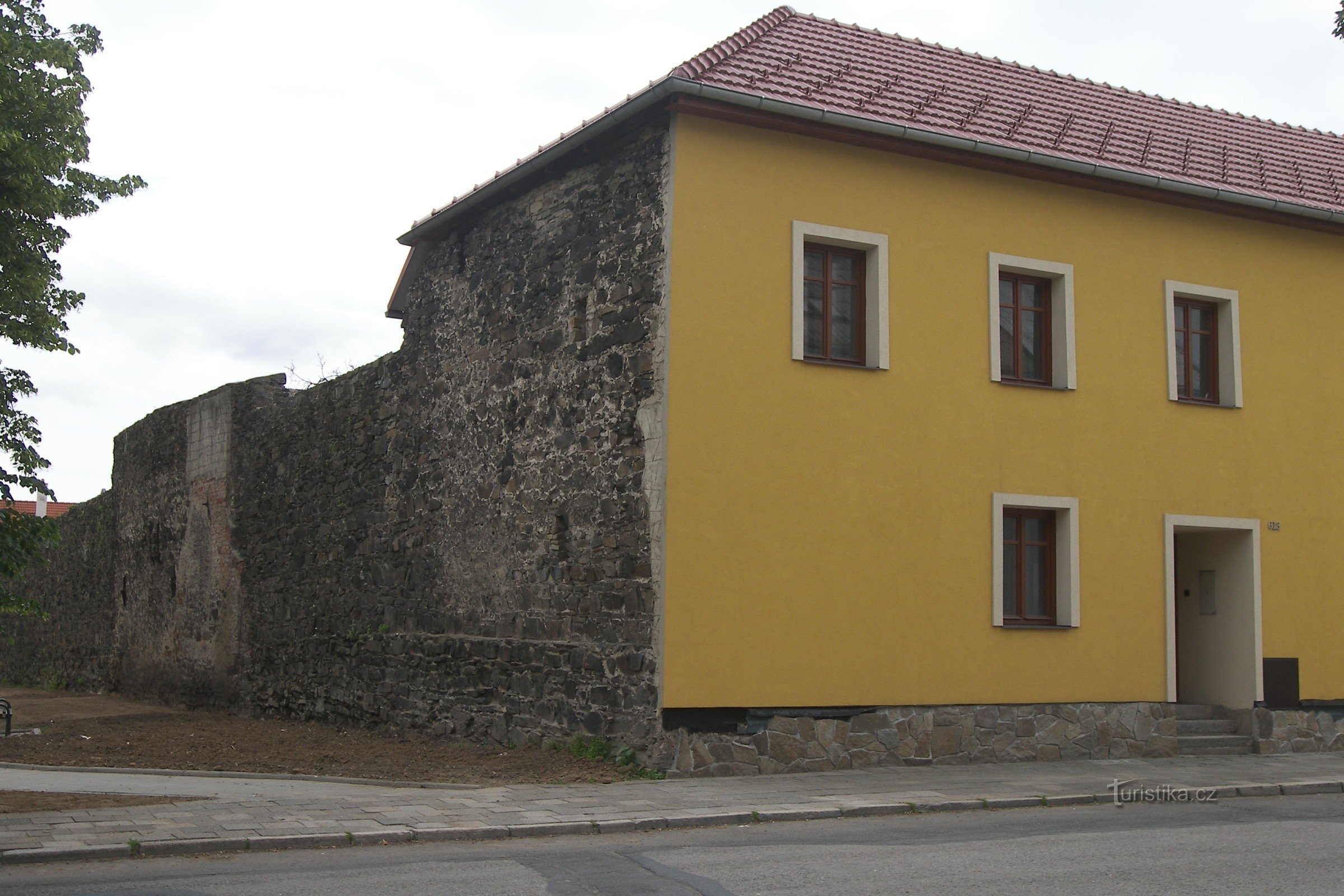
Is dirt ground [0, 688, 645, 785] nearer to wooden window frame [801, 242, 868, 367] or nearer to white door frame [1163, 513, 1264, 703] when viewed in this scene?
wooden window frame [801, 242, 868, 367]

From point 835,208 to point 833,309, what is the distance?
3.23 ft

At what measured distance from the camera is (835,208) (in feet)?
42.9

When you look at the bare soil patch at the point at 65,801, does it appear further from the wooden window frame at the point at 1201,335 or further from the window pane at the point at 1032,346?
the wooden window frame at the point at 1201,335

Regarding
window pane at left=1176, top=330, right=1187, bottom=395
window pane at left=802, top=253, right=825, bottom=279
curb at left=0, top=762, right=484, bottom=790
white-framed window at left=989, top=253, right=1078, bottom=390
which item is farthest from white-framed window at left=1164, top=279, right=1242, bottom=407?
curb at left=0, top=762, right=484, bottom=790

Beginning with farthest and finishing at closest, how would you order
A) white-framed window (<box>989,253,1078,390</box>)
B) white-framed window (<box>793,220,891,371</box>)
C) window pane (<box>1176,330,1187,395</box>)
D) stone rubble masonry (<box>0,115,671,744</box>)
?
window pane (<box>1176,330,1187,395</box>)
white-framed window (<box>989,253,1078,390</box>)
white-framed window (<box>793,220,891,371</box>)
stone rubble masonry (<box>0,115,671,744</box>)

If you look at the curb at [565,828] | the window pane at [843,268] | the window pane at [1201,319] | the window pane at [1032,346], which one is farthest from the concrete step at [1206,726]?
the window pane at [843,268]

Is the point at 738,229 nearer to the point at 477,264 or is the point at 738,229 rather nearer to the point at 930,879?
the point at 477,264

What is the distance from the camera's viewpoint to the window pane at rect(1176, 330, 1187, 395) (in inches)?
592

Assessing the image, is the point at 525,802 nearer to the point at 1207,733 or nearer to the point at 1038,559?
the point at 1038,559

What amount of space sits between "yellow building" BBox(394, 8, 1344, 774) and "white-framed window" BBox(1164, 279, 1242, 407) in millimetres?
35

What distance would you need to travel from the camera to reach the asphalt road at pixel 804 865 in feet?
23.8

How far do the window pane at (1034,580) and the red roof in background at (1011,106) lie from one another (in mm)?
4150

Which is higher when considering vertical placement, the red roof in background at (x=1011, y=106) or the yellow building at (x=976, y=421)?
the red roof in background at (x=1011, y=106)

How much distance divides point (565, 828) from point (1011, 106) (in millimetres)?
9801
